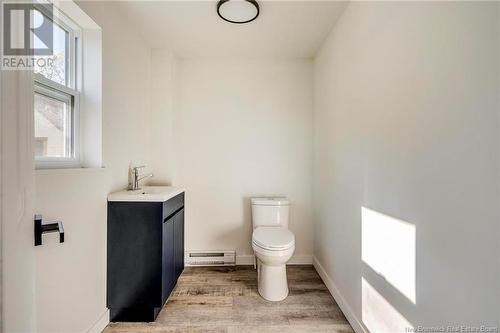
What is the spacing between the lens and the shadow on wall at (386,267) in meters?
1.12

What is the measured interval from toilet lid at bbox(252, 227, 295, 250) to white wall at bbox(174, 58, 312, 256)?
497 millimetres

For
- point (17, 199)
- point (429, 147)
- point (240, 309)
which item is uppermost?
point (429, 147)

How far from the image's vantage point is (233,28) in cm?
211

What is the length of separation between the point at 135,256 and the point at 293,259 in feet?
5.48

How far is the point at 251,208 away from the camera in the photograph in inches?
104

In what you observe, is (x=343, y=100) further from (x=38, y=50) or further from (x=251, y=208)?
(x=38, y=50)

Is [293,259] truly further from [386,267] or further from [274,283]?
[386,267]

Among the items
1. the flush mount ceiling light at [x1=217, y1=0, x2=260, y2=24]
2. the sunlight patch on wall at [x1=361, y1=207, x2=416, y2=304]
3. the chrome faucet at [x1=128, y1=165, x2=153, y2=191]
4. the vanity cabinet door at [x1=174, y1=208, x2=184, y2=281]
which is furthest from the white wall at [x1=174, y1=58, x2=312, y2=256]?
the sunlight patch on wall at [x1=361, y1=207, x2=416, y2=304]

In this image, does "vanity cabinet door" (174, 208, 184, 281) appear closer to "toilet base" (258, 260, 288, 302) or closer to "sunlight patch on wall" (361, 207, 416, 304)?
"toilet base" (258, 260, 288, 302)

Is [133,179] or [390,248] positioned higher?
[133,179]

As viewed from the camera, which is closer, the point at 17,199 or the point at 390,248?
the point at 17,199

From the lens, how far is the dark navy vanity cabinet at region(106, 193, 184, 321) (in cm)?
170

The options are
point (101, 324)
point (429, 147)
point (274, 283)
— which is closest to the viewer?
point (429, 147)

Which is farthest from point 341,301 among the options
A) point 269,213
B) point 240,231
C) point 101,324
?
point 101,324
